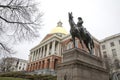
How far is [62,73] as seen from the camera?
9375mm

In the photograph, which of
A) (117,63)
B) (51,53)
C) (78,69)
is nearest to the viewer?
(78,69)

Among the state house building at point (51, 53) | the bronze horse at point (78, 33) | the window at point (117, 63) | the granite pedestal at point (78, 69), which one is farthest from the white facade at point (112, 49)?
the granite pedestal at point (78, 69)

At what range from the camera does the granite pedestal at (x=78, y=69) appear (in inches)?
332

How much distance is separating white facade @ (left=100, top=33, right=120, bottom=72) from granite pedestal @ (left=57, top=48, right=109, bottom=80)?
34005 mm

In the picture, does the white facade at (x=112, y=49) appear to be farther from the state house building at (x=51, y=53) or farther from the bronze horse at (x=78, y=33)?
the bronze horse at (x=78, y=33)

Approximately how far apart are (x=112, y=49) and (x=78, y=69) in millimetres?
42984

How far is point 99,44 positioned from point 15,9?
4482cm

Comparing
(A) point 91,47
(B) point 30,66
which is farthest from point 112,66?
(B) point 30,66

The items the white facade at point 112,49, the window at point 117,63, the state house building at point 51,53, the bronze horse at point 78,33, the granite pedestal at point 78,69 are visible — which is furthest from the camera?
the state house building at point 51,53

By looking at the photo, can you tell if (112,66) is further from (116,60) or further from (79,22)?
(79,22)

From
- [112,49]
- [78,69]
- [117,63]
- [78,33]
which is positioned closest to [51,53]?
[112,49]

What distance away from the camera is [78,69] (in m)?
8.42

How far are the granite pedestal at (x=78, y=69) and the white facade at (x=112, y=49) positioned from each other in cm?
3400

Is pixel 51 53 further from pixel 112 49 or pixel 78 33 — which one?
pixel 78 33
